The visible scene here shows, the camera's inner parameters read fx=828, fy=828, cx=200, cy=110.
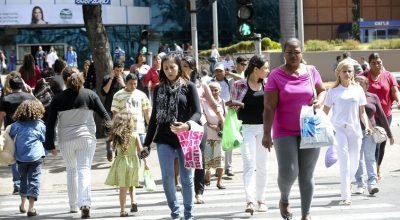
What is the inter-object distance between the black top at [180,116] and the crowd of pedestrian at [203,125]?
1cm

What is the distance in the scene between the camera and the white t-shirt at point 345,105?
33.7 ft

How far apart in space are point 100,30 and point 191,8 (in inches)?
94.8

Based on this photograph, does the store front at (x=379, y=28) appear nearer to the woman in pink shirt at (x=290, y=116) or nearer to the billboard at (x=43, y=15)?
the billboard at (x=43, y=15)

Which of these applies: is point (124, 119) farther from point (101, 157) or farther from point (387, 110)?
point (101, 157)

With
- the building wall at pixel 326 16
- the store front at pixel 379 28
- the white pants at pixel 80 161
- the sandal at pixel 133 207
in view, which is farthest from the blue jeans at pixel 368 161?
the store front at pixel 379 28

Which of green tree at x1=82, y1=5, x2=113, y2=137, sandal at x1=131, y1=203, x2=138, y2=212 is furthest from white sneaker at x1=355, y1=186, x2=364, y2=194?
green tree at x1=82, y1=5, x2=113, y2=137

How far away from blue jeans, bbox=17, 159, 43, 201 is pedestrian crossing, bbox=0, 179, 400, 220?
30cm

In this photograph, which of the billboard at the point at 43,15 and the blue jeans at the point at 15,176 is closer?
the blue jeans at the point at 15,176

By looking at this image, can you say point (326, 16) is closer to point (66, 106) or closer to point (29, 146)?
point (29, 146)

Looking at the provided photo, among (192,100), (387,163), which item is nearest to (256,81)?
(192,100)

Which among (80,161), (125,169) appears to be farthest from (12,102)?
(125,169)

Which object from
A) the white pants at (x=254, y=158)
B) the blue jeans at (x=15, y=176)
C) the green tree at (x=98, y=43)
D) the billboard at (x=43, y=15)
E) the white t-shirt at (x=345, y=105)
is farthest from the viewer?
the billboard at (x=43, y=15)

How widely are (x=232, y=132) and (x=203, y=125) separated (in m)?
0.37

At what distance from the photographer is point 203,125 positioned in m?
10.0
